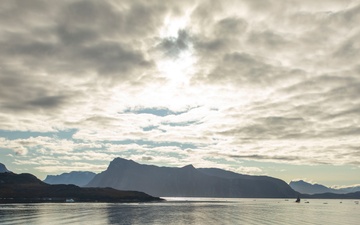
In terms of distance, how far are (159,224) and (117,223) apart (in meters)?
13.7

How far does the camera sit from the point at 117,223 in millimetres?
111062

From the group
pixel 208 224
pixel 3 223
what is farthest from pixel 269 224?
pixel 3 223

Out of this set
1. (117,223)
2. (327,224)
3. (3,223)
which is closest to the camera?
(3,223)

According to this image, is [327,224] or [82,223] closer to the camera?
[82,223]

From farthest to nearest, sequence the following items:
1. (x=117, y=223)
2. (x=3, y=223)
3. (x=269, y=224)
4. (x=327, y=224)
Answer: (x=327, y=224)
(x=269, y=224)
(x=117, y=223)
(x=3, y=223)

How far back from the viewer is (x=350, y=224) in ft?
426

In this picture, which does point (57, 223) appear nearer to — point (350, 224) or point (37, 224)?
point (37, 224)

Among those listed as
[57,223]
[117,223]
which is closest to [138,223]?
[117,223]

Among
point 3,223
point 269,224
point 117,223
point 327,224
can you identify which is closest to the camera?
point 3,223

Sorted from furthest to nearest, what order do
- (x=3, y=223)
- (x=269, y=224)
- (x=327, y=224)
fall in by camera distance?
(x=327, y=224), (x=269, y=224), (x=3, y=223)

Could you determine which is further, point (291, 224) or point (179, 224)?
point (291, 224)

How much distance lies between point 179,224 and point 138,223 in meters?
13.1

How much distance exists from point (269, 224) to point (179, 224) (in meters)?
31.7

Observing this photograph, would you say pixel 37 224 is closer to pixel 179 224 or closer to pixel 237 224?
pixel 179 224
